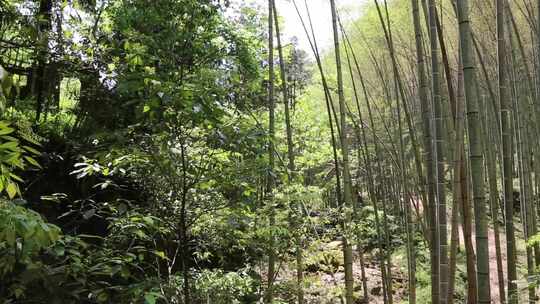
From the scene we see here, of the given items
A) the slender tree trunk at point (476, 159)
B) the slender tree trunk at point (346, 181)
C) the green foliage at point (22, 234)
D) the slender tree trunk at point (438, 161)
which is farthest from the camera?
the slender tree trunk at point (346, 181)

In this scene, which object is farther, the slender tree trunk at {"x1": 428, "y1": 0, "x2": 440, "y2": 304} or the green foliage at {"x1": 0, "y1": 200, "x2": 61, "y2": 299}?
the slender tree trunk at {"x1": 428, "y1": 0, "x2": 440, "y2": 304}

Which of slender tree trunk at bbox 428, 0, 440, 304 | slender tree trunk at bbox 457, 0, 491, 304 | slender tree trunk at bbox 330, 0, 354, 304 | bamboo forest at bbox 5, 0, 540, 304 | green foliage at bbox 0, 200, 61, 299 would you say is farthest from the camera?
slender tree trunk at bbox 330, 0, 354, 304

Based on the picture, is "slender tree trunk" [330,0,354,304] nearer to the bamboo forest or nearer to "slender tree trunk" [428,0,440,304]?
the bamboo forest

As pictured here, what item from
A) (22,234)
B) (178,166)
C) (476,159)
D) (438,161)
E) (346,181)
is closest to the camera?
(22,234)

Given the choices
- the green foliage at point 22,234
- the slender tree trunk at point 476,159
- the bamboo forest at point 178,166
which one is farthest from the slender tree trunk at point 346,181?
the green foliage at point 22,234

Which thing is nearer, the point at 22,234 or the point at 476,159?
the point at 22,234

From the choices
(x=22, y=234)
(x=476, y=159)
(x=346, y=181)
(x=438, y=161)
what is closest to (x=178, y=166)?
(x=22, y=234)

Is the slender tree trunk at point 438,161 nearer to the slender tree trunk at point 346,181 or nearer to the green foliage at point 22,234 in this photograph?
the slender tree trunk at point 346,181

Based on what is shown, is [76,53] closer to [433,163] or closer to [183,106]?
[183,106]

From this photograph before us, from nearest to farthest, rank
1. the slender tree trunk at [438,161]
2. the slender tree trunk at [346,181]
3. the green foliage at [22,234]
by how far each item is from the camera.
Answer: the green foliage at [22,234] < the slender tree trunk at [438,161] < the slender tree trunk at [346,181]

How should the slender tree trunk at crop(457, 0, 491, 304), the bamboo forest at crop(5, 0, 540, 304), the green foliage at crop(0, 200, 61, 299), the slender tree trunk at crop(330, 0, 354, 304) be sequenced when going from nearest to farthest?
1. the green foliage at crop(0, 200, 61, 299)
2. the bamboo forest at crop(5, 0, 540, 304)
3. the slender tree trunk at crop(457, 0, 491, 304)
4. the slender tree trunk at crop(330, 0, 354, 304)

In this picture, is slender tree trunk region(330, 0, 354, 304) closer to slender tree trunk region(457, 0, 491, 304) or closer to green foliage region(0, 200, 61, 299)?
slender tree trunk region(457, 0, 491, 304)

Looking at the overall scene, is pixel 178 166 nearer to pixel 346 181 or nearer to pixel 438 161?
pixel 438 161

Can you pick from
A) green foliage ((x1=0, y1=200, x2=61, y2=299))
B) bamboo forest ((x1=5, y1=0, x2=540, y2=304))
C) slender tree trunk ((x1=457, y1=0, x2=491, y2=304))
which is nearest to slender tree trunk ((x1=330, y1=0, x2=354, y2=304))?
Result: bamboo forest ((x1=5, y1=0, x2=540, y2=304))
